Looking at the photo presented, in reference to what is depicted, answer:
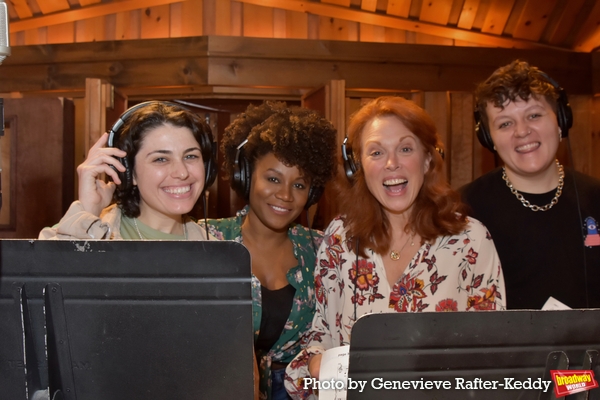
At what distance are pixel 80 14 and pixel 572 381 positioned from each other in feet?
13.8

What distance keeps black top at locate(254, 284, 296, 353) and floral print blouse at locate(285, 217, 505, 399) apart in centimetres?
29

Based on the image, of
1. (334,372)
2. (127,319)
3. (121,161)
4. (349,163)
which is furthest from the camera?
(349,163)

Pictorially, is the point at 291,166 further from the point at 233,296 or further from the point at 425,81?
the point at 425,81

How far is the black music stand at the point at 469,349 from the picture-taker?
1.15 metres

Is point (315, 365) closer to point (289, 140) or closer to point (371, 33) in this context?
point (289, 140)

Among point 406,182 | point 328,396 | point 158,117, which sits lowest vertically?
point 328,396

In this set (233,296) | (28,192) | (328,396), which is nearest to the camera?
(233,296)

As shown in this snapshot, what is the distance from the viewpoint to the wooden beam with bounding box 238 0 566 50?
4289 millimetres

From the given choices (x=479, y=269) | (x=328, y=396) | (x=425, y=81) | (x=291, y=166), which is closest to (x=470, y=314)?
(x=328, y=396)

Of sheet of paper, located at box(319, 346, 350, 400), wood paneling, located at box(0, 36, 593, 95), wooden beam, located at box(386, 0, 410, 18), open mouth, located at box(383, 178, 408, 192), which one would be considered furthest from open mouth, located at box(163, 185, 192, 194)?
wooden beam, located at box(386, 0, 410, 18)

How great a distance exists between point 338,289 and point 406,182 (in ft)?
1.43

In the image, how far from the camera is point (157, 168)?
1897mm

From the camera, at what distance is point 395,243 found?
204 cm

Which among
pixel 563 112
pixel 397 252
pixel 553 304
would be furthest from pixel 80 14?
pixel 553 304
